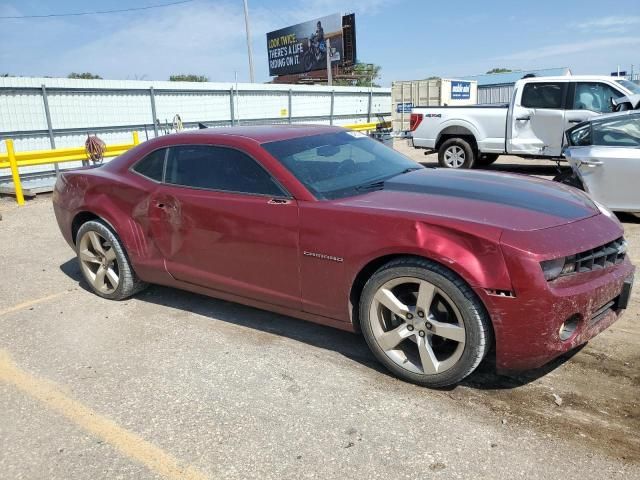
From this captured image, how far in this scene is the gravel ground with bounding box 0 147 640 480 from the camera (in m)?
2.48

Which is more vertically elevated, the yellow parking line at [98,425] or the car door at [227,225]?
the car door at [227,225]

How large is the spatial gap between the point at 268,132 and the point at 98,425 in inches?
93.6

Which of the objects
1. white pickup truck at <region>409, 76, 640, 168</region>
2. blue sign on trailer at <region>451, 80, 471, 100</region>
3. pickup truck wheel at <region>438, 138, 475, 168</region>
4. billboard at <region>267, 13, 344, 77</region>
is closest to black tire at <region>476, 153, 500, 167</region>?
white pickup truck at <region>409, 76, 640, 168</region>

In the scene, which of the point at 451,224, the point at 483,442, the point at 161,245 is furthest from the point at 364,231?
the point at 161,245

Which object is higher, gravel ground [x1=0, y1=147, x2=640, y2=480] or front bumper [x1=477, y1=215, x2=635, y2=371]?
front bumper [x1=477, y1=215, x2=635, y2=371]

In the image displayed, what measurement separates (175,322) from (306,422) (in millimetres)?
1825

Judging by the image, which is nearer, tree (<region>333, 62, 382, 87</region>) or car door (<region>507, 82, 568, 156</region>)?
car door (<region>507, 82, 568, 156</region>)

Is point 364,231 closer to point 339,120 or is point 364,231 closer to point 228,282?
point 228,282

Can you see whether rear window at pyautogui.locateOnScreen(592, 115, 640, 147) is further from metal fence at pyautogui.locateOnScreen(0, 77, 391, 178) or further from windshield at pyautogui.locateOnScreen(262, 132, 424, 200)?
metal fence at pyautogui.locateOnScreen(0, 77, 391, 178)

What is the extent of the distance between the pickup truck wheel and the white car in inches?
180

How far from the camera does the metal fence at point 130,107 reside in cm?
1298

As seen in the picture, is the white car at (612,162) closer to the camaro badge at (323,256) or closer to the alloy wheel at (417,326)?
the alloy wheel at (417,326)

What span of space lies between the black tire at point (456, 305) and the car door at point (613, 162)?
176 inches

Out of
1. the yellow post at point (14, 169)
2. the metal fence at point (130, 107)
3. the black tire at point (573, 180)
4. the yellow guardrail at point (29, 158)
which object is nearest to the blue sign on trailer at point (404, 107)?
the metal fence at point (130, 107)
